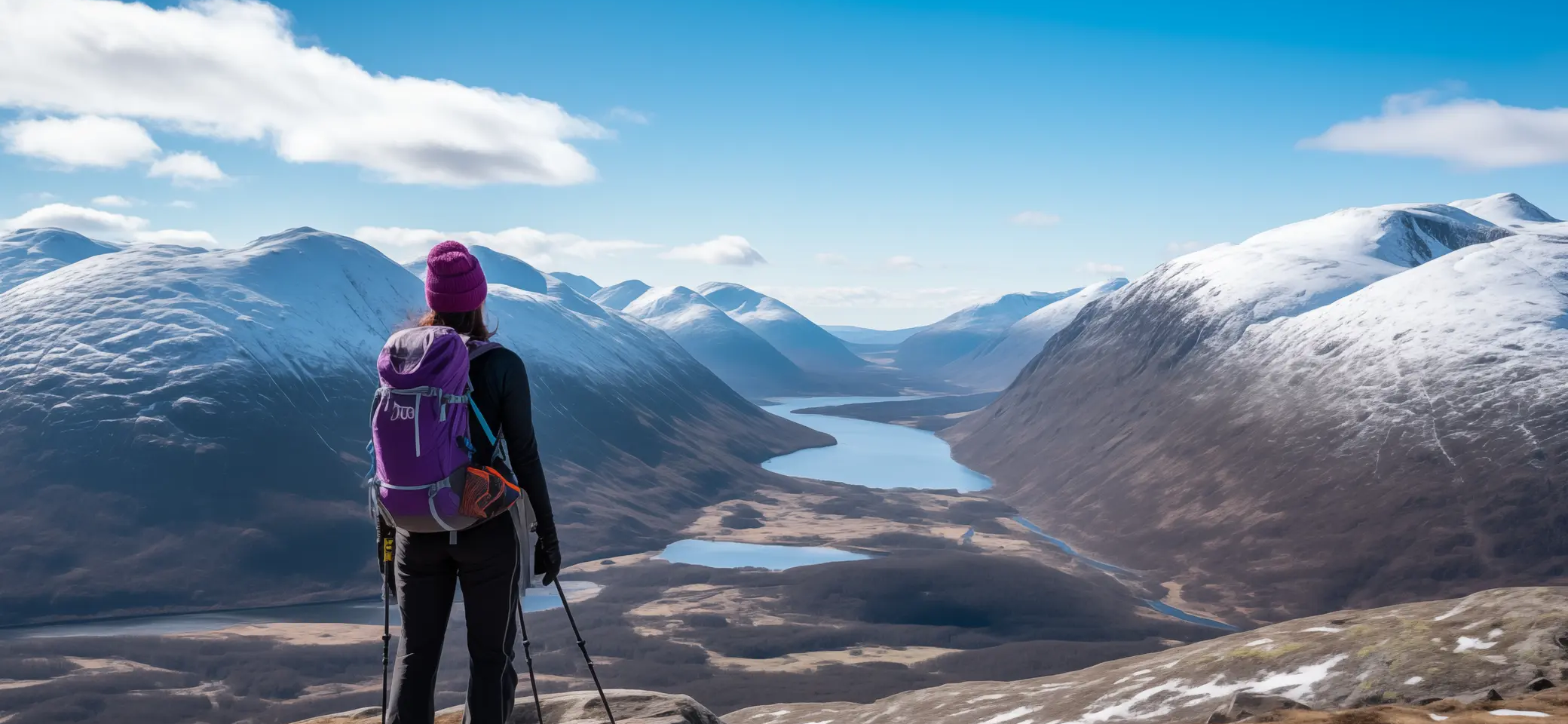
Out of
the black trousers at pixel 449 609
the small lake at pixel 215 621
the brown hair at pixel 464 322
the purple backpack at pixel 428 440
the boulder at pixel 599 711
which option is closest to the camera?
the purple backpack at pixel 428 440

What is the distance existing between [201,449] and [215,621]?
4557 cm

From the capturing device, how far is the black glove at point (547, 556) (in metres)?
8.59

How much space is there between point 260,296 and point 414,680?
657 ft

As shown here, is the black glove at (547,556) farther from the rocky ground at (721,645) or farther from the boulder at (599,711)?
the rocky ground at (721,645)

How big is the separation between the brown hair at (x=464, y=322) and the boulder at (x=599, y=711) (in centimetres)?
752

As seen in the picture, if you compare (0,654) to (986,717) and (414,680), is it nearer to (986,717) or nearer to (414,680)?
(986,717)

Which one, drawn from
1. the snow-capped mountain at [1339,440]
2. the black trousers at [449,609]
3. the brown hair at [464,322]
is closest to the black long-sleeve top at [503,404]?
the brown hair at [464,322]

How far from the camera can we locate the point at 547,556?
28.5 feet

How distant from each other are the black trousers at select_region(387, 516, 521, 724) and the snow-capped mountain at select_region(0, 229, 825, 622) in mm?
106315

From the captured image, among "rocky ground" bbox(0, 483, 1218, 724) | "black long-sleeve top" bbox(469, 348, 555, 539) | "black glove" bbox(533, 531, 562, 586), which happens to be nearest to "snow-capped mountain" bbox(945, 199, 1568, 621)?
"rocky ground" bbox(0, 483, 1218, 724)

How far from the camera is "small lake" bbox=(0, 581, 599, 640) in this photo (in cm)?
10231

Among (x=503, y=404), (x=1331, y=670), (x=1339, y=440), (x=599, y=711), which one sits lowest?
(x=1339, y=440)

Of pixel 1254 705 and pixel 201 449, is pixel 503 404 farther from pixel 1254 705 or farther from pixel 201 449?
pixel 201 449

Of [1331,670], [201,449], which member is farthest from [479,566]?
[201,449]
